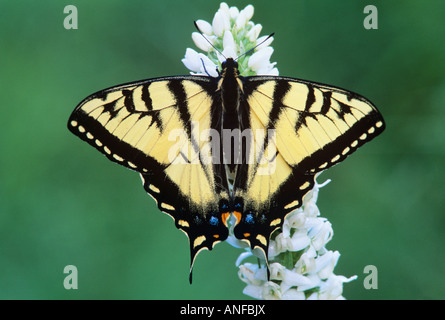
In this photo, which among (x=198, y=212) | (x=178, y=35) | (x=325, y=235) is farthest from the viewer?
(x=178, y=35)

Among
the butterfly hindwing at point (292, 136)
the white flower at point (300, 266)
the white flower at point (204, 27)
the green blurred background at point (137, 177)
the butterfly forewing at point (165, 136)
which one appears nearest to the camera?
the white flower at point (300, 266)

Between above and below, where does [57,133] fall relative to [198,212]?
above

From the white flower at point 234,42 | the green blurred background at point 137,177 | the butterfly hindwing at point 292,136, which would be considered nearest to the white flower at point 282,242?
the white flower at point 234,42

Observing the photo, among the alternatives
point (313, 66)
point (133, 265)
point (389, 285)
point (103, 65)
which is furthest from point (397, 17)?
point (133, 265)

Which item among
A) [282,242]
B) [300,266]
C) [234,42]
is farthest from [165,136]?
[300,266]

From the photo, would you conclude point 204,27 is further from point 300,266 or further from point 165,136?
point 300,266

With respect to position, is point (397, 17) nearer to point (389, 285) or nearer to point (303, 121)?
point (389, 285)

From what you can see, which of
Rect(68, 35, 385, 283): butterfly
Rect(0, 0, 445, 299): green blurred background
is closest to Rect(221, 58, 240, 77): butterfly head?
Rect(68, 35, 385, 283): butterfly

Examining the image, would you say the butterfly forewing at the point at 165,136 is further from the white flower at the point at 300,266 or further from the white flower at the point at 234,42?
the white flower at the point at 300,266
